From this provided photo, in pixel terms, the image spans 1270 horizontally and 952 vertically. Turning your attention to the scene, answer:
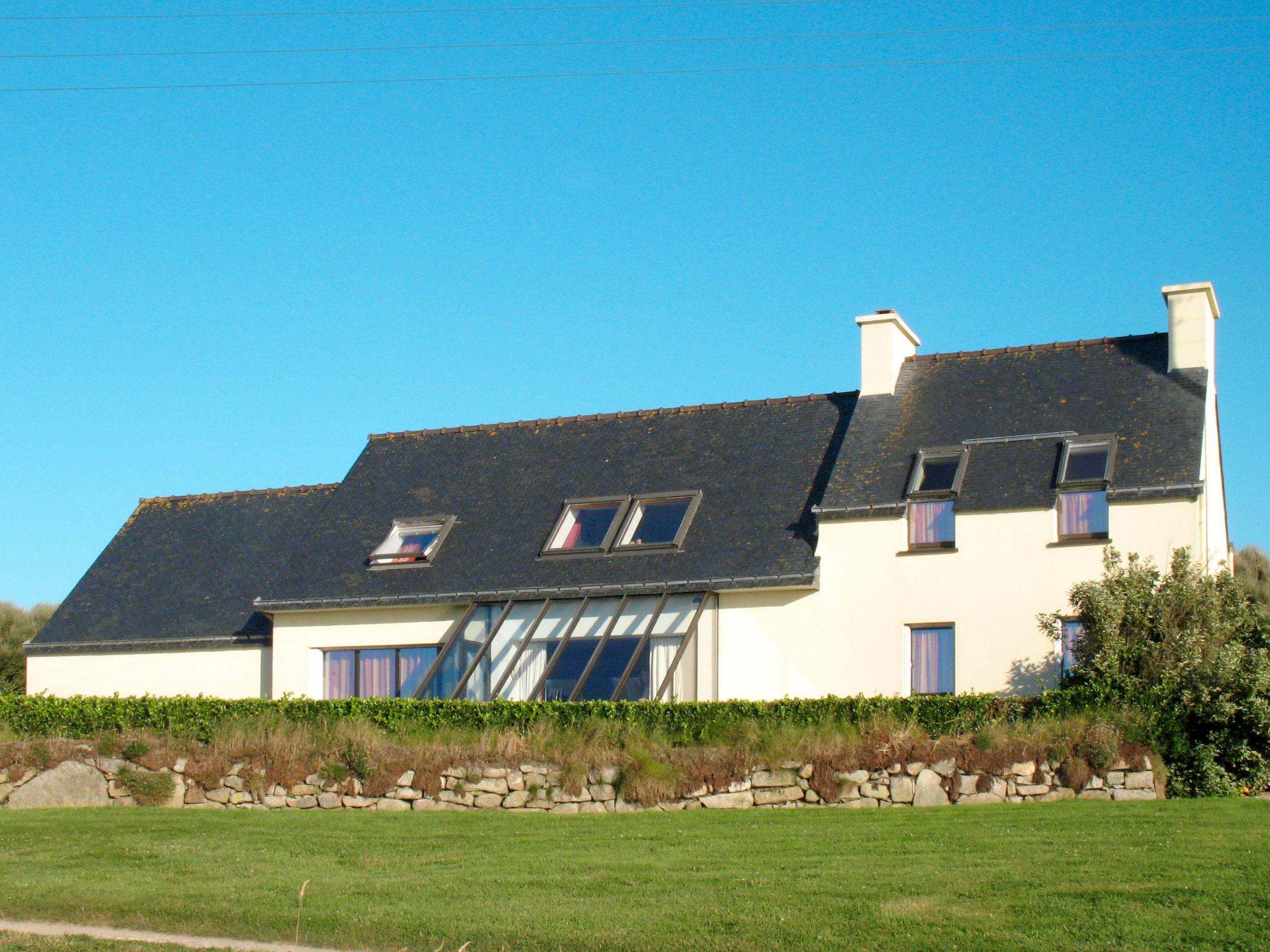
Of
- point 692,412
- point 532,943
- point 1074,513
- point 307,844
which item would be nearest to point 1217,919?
point 532,943

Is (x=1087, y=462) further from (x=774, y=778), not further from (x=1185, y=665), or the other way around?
(x=774, y=778)

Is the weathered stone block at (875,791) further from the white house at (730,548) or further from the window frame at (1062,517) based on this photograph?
the window frame at (1062,517)

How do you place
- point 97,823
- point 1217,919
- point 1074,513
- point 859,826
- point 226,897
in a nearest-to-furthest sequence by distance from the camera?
point 1217,919 < point 226,897 < point 859,826 < point 97,823 < point 1074,513

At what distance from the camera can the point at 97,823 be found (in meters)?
20.7

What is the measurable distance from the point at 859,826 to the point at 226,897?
764 cm

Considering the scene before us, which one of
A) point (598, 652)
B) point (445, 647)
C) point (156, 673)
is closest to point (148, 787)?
point (445, 647)

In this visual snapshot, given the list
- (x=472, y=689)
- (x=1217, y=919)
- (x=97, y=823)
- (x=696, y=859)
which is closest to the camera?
(x=1217, y=919)

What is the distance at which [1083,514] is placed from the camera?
25.6 m

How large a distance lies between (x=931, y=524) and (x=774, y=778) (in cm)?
689

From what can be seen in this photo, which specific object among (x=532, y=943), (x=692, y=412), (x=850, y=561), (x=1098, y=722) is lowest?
(x=532, y=943)

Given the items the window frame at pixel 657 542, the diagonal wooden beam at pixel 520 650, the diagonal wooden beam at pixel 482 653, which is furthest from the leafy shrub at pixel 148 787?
the window frame at pixel 657 542

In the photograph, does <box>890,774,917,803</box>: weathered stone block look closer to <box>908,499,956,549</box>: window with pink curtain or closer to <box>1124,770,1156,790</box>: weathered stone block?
<box>1124,770,1156,790</box>: weathered stone block

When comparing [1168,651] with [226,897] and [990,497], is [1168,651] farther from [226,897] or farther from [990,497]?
[226,897]

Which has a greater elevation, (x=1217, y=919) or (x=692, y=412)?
(x=692, y=412)
